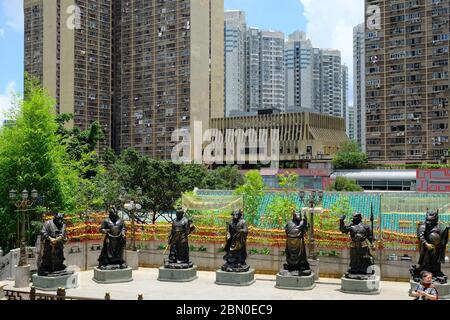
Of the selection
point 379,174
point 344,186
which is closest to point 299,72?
point 379,174

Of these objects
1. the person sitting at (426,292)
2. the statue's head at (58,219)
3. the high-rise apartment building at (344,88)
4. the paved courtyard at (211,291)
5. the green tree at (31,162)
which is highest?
the high-rise apartment building at (344,88)

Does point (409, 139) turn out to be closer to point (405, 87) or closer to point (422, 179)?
point (405, 87)

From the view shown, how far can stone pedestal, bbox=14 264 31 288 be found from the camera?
17.8m

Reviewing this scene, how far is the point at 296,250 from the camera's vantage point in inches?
676

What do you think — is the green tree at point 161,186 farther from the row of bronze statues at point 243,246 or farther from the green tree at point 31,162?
the row of bronze statues at point 243,246

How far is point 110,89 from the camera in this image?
74.5 metres

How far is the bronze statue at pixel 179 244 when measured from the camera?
1853 cm

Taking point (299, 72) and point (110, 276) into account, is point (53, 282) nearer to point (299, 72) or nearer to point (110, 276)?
point (110, 276)

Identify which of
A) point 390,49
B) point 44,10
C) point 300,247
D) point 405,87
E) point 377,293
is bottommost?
point 377,293

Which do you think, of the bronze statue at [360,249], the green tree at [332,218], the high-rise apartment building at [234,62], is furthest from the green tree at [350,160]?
the bronze statue at [360,249]

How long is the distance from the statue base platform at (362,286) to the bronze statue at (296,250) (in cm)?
134
